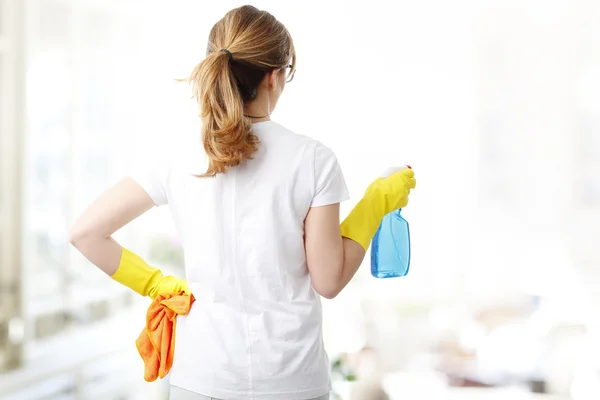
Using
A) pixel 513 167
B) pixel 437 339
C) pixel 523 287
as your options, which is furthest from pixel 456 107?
pixel 437 339

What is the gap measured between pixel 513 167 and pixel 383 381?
3.31 feet

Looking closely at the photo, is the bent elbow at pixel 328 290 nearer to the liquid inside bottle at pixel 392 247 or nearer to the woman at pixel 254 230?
the woman at pixel 254 230

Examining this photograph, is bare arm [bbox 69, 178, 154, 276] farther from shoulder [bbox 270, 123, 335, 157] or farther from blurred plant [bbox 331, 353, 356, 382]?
blurred plant [bbox 331, 353, 356, 382]

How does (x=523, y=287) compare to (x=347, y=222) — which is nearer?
(x=347, y=222)

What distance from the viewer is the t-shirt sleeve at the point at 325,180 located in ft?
3.18

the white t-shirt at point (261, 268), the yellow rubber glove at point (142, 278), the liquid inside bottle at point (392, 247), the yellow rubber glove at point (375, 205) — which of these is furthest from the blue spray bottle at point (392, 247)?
the yellow rubber glove at point (142, 278)

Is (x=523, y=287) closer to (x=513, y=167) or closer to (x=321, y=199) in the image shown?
(x=513, y=167)

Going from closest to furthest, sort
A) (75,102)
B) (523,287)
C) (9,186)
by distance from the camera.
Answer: (9,186) → (75,102) → (523,287)

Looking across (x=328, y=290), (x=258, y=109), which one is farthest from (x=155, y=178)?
(x=328, y=290)

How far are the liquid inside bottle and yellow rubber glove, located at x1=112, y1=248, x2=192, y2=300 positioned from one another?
0.37 metres

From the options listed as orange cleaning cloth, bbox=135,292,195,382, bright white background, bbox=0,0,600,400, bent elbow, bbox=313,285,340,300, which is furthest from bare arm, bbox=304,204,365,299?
bright white background, bbox=0,0,600,400

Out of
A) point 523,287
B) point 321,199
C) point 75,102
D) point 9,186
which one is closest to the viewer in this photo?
point 321,199

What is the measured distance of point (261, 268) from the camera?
0.99 meters

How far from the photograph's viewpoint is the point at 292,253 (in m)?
0.99
